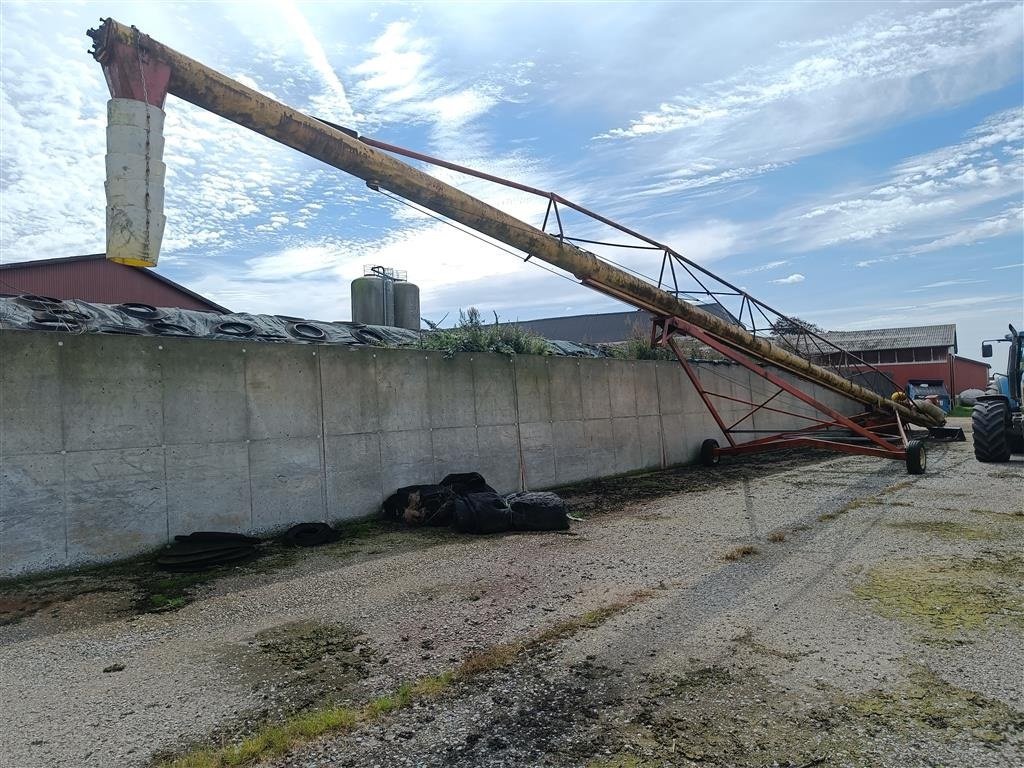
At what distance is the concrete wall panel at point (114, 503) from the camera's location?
6098mm

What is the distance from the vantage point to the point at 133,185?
4312 mm

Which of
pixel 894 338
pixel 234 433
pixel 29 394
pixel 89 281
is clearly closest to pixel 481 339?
pixel 234 433

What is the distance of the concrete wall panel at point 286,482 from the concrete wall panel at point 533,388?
156 inches

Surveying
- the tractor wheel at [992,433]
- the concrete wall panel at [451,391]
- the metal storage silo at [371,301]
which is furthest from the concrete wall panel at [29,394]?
the tractor wheel at [992,433]

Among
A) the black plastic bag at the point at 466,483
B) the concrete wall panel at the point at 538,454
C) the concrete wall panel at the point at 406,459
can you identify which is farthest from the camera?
the concrete wall panel at the point at 538,454

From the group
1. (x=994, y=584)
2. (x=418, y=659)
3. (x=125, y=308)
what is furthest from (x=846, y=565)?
(x=125, y=308)

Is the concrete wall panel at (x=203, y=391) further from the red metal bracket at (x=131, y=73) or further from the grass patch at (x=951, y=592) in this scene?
the grass patch at (x=951, y=592)

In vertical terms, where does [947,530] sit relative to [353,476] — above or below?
below

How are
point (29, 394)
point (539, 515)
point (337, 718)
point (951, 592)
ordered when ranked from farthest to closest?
point (539, 515)
point (29, 394)
point (951, 592)
point (337, 718)

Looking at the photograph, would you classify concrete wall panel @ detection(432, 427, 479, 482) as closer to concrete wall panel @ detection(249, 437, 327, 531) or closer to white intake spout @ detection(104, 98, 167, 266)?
concrete wall panel @ detection(249, 437, 327, 531)

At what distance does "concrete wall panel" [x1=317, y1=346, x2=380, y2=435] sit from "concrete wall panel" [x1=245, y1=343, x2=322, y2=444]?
5.7 inches

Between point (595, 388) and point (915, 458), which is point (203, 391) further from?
point (915, 458)

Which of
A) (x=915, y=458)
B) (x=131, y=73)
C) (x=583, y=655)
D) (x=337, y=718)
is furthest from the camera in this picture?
(x=915, y=458)

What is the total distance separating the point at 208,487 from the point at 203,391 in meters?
1.09
